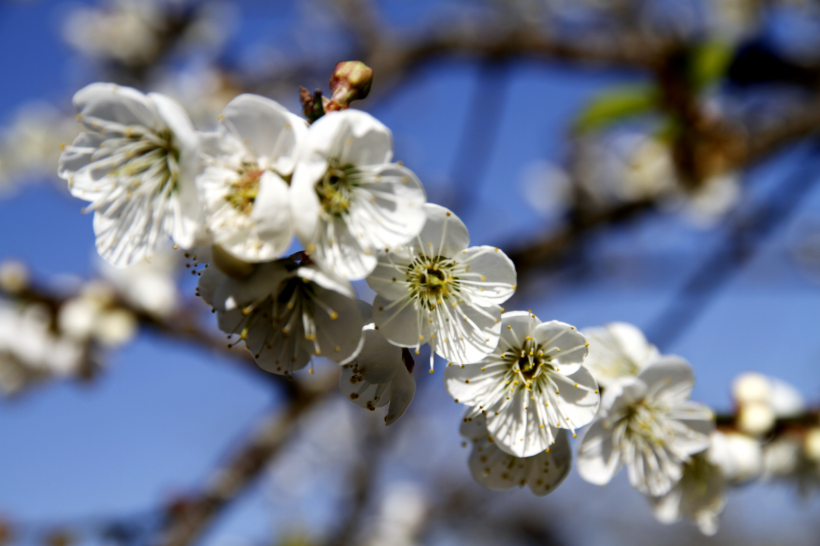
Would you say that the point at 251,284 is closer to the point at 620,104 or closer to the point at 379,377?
the point at 379,377

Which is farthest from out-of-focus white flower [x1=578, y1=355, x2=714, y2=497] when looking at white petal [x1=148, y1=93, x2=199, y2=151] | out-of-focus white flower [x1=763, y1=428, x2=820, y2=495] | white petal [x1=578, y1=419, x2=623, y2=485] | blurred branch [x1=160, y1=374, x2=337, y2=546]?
blurred branch [x1=160, y1=374, x2=337, y2=546]

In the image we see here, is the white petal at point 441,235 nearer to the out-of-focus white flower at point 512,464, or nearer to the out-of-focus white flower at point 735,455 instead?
the out-of-focus white flower at point 512,464

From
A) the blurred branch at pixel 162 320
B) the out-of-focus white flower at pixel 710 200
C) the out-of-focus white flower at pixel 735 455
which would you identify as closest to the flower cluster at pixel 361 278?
the out-of-focus white flower at pixel 735 455

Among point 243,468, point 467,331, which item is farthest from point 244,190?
point 243,468

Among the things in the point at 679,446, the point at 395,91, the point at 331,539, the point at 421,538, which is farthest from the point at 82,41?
the point at 679,446

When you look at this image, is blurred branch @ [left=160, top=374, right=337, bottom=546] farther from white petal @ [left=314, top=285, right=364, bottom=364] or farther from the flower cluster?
white petal @ [left=314, top=285, right=364, bottom=364]
